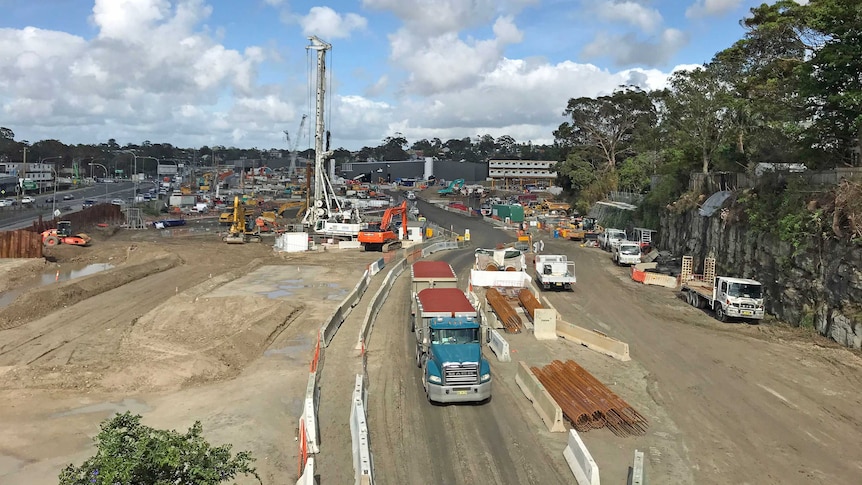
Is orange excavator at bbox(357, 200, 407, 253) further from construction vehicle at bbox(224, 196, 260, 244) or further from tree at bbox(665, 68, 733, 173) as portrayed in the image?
tree at bbox(665, 68, 733, 173)

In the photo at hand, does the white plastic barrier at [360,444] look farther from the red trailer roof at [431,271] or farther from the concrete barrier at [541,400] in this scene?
the red trailer roof at [431,271]

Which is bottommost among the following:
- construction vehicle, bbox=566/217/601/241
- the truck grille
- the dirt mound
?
the dirt mound

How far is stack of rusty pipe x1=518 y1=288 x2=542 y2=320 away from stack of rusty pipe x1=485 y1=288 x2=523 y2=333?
3.38ft

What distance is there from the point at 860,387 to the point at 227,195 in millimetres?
143130

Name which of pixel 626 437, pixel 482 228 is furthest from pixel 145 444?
pixel 482 228

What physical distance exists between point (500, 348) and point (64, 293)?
28.4m

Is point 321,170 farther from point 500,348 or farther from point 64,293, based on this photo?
point 500,348

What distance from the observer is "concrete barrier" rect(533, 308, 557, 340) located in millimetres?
29125

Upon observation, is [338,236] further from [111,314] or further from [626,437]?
[626,437]

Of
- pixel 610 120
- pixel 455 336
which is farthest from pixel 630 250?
pixel 610 120

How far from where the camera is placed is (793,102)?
128 ft

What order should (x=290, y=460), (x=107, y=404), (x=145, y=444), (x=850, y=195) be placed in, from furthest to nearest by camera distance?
1. (x=850, y=195)
2. (x=107, y=404)
3. (x=290, y=460)
4. (x=145, y=444)

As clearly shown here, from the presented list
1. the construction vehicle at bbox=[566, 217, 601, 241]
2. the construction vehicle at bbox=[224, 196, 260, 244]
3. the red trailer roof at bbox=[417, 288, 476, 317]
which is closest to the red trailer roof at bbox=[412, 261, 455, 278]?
the red trailer roof at bbox=[417, 288, 476, 317]

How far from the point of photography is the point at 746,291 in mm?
32688
